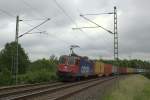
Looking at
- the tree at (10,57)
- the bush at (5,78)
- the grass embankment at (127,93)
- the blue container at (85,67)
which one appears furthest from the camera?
the tree at (10,57)

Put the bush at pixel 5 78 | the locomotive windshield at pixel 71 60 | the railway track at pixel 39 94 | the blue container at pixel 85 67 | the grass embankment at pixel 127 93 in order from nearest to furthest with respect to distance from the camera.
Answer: the railway track at pixel 39 94 → the grass embankment at pixel 127 93 → the bush at pixel 5 78 → the locomotive windshield at pixel 71 60 → the blue container at pixel 85 67

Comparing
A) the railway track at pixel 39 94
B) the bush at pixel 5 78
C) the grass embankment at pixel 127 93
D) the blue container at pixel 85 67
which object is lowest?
the grass embankment at pixel 127 93

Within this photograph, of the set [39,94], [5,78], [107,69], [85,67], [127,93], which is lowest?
[127,93]

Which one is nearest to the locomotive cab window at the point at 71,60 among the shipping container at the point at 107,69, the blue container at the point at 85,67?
the blue container at the point at 85,67

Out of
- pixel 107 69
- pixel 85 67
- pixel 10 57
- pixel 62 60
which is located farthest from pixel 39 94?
pixel 10 57

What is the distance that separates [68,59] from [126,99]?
1895 centimetres

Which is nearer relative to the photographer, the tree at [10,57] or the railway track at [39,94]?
the railway track at [39,94]

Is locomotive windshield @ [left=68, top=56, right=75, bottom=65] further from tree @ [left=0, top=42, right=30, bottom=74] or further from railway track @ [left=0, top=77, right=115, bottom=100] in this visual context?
tree @ [left=0, top=42, right=30, bottom=74]

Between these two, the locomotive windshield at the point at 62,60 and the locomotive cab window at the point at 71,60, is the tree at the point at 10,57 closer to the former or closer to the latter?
the locomotive windshield at the point at 62,60

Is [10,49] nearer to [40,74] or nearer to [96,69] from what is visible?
[96,69]

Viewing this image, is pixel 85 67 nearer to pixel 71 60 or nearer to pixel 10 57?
pixel 71 60

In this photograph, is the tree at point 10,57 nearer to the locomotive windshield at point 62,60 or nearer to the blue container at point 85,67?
the blue container at point 85,67

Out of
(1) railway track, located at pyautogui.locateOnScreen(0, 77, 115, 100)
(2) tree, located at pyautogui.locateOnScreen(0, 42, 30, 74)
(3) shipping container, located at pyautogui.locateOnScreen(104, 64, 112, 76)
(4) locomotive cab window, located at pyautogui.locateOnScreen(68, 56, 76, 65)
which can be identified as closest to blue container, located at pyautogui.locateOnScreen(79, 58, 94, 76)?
(4) locomotive cab window, located at pyautogui.locateOnScreen(68, 56, 76, 65)

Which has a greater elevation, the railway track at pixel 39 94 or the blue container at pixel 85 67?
the blue container at pixel 85 67
